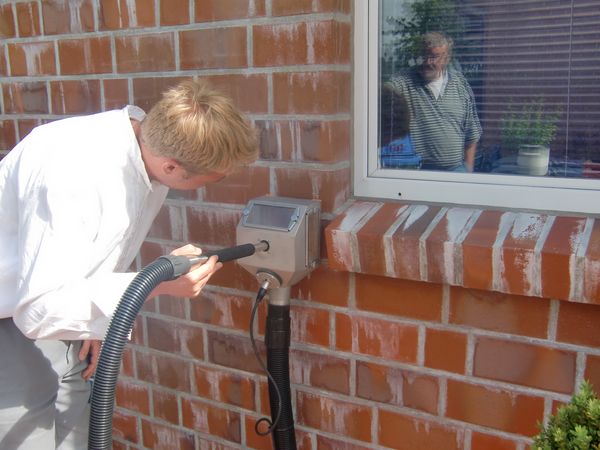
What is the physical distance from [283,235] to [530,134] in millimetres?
733

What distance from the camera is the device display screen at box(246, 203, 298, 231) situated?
5.96 feet

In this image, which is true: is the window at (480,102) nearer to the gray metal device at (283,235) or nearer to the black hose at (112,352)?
the gray metal device at (283,235)

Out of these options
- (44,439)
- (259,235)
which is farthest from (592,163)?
(44,439)

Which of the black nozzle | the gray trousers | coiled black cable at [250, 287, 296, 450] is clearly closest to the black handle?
the black nozzle

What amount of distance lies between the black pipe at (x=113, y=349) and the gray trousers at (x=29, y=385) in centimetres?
51

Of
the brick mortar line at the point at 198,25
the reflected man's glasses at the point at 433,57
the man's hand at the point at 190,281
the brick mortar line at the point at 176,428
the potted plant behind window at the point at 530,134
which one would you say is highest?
the brick mortar line at the point at 198,25

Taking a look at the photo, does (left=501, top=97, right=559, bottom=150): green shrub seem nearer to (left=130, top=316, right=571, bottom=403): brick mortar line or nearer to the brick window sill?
the brick window sill

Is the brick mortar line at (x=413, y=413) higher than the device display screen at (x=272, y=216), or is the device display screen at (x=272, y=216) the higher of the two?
the device display screen at (x=272, y=216)

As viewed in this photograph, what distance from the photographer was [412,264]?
1.70 m

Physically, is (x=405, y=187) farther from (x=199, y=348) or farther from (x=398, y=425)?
(x=199, y=348)

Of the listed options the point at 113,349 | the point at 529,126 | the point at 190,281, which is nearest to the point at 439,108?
the point at 529,126

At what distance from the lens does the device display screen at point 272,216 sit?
5.96ft

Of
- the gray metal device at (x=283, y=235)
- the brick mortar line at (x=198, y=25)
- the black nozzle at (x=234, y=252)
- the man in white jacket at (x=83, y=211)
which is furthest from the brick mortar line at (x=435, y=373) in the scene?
the brick mortar line at (x=198, y=25)

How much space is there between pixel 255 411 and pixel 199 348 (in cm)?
29
